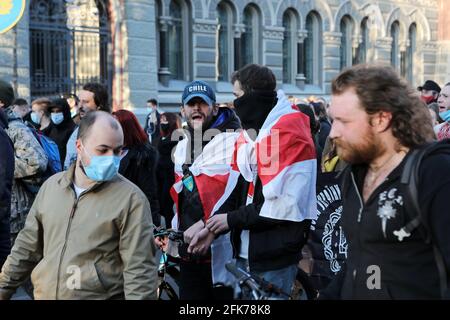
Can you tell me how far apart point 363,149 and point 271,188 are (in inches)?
51.8

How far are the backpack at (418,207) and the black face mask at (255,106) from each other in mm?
1784

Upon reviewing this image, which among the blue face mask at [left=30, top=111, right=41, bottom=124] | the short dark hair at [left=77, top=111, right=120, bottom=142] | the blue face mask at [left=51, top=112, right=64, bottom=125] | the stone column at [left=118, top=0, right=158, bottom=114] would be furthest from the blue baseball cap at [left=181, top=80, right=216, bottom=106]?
the stone column at [left=118, top=0, right=158, bottom=114]

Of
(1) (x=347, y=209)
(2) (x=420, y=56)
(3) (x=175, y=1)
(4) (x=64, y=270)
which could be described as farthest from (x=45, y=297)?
(2) (x=420, y=56)

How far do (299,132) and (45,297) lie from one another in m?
1.72

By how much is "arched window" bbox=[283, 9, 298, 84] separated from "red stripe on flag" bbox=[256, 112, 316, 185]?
1921 centimetres

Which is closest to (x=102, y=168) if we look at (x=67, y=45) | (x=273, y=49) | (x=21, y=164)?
(x=21, y=164)

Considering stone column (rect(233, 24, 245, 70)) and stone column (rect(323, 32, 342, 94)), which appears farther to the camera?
stone column (rect(323, 32, 342, 94))

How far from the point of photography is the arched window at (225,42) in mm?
20797

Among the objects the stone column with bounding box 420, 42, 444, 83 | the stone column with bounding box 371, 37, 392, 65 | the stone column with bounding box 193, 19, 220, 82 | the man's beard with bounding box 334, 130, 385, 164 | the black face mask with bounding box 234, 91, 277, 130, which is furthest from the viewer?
the stone column with bounding box 420, 42, 444, 83

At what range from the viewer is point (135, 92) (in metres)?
17.5

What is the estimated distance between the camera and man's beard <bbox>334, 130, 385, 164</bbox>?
105 inches

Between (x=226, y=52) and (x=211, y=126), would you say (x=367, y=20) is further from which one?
(x=211, y=126)

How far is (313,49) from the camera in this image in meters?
23.7

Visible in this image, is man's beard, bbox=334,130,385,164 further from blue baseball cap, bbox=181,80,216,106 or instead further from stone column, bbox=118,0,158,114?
stone column, bbox=118,0,158,114
